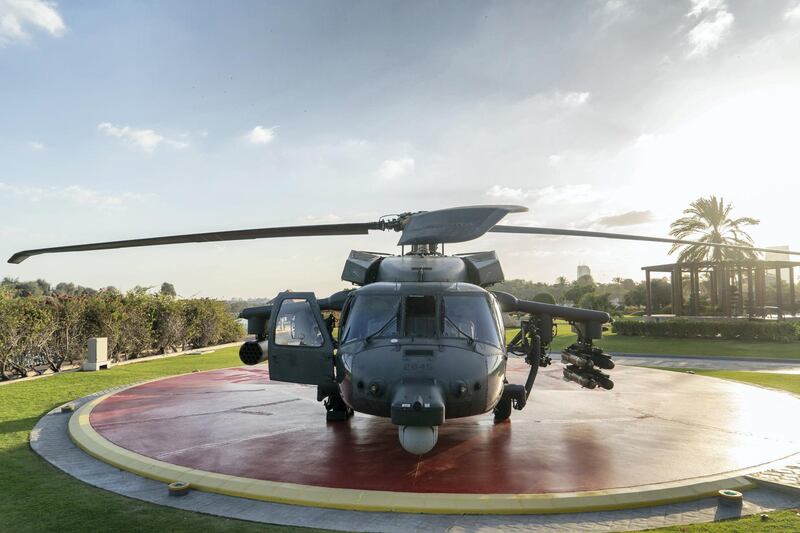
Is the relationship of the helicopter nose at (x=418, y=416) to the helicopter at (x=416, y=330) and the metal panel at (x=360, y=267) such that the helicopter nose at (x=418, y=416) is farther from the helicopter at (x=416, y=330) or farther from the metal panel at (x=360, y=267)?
Answer: the metal panel at (x=360, y=267)

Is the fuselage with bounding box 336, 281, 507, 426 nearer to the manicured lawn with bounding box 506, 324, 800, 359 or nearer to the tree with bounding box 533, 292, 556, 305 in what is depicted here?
the tree with bounding box 533, 292, 556, 305

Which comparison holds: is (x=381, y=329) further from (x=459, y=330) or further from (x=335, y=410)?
(x=335, y=410)

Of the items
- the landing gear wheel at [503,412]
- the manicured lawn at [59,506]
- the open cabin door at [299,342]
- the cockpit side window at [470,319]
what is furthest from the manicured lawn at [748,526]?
the open cabin door at [299,342]

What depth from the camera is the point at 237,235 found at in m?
8.73

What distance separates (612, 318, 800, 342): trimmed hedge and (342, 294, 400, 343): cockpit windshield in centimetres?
2714

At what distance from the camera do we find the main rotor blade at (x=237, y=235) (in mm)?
8641

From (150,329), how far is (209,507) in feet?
61.4

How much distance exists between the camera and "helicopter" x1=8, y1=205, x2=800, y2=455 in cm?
622

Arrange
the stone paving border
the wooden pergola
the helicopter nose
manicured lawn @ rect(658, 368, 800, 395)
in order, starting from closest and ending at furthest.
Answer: the stone paving border < the helicopter nose < manicured lawn @ rect(658, 368, 800, 395) < the wooden pergola

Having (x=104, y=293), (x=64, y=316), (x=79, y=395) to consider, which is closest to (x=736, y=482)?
(x=79, y=395)

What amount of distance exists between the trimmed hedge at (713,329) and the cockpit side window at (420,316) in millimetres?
26840

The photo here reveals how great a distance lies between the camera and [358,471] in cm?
677

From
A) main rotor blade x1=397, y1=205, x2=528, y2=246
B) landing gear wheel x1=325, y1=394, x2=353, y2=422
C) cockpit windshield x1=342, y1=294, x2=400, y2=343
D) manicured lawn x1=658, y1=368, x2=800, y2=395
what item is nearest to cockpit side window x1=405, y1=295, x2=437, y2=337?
cockpit windshield x1=342, y1=294, x2=400, y2=343

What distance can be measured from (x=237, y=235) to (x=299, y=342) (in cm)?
228
